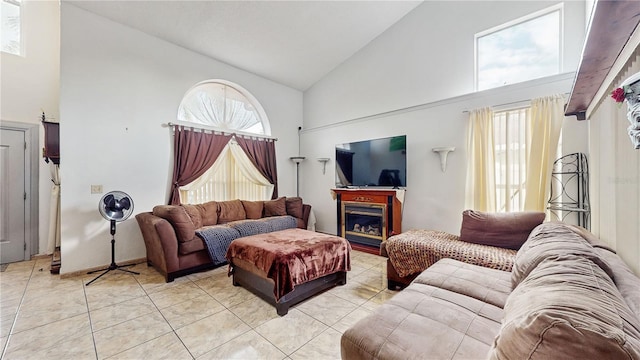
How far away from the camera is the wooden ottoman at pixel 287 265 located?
7.14ft

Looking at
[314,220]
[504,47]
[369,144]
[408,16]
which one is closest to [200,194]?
[314,220]

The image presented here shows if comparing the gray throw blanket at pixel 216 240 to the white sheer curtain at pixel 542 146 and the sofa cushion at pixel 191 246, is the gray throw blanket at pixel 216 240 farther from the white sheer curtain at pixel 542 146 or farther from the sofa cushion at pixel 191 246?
the white sheer curtain at pixel 542 146

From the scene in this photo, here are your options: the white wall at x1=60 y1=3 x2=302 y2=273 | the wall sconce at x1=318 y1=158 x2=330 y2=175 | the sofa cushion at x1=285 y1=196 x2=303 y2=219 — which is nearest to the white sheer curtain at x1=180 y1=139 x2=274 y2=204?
the white wall at x1=60 y1=3 x2=302 y2=273

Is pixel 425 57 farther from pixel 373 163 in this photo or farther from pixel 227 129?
pixel 227 129

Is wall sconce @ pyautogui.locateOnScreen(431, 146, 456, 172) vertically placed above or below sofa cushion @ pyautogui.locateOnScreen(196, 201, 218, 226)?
above

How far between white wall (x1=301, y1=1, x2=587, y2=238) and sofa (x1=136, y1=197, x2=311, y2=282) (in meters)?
2.39

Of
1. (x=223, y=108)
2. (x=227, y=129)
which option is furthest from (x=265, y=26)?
(x=227, y=129)

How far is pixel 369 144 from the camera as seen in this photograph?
4.23 metres

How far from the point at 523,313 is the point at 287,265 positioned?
1.75 m

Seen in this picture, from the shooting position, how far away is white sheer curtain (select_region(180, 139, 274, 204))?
4.21m

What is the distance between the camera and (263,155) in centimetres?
507

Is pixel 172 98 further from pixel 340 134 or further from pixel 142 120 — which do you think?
pixel 340 134

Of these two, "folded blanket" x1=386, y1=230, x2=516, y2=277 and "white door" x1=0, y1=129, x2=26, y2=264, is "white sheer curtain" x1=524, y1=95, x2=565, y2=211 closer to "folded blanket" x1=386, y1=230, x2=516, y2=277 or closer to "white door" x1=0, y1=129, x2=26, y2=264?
"folded blanket" x1=386, y1=230, x2=516, y2=277

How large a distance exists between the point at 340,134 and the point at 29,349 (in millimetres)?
4590
